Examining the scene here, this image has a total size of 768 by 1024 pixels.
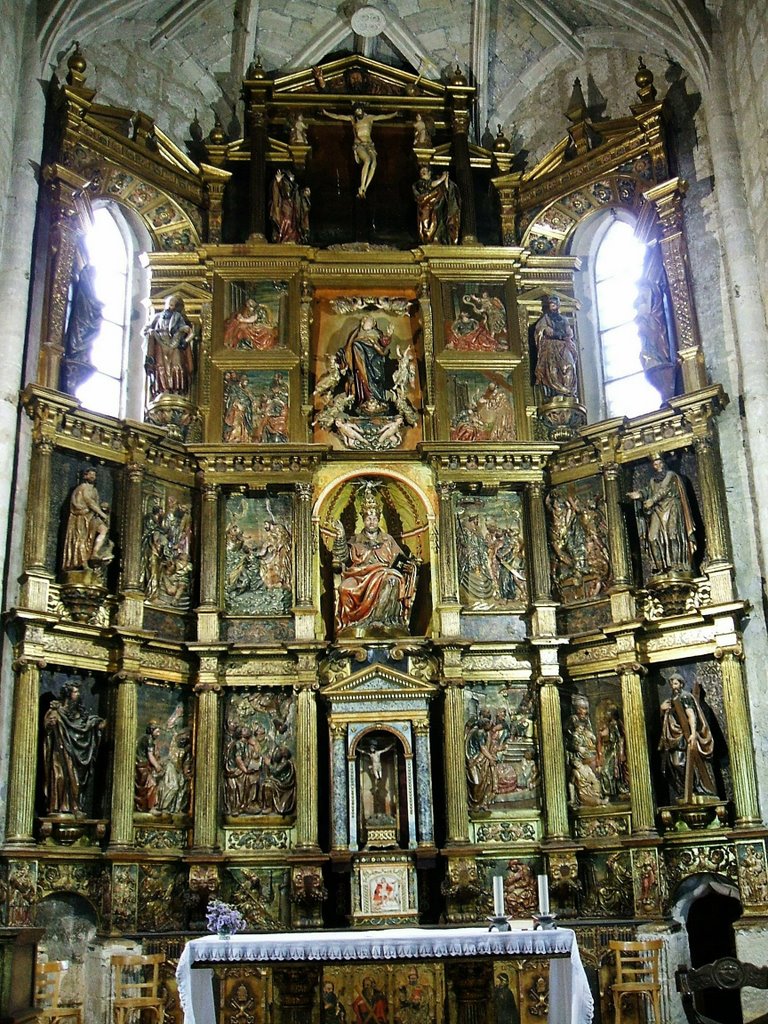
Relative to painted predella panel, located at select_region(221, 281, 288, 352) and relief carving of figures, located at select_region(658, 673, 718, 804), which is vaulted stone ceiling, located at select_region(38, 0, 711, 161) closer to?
painted predella panel, located at select_region(221, 281, 288, 352)

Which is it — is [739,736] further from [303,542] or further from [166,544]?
[166,544]

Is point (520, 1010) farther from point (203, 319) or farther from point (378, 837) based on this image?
point (203, 319)

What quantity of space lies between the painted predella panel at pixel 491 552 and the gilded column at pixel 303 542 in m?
2.14

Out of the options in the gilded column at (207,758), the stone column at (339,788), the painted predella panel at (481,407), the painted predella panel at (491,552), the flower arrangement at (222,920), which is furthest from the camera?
the painted predella panel at (481,407)

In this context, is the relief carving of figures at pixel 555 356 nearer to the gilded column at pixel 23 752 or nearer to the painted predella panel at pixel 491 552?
the painted predella panel at pixel 491 552

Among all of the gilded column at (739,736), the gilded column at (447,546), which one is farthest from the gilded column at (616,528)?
the gilded column at (447,546)

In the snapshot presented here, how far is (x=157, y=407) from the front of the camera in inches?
715

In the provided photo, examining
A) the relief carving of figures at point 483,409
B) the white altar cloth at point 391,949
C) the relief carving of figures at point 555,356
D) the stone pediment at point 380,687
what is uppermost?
the relief carving of figures at point 555,356

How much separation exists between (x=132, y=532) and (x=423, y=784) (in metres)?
5.17

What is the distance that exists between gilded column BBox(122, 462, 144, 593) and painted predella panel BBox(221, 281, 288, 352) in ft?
9.03

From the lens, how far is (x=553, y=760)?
16.7m

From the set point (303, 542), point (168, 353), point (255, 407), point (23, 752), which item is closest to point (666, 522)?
point (303, 542)

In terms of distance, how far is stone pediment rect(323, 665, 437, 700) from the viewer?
54.6 feet

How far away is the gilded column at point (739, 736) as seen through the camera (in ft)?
48.8
